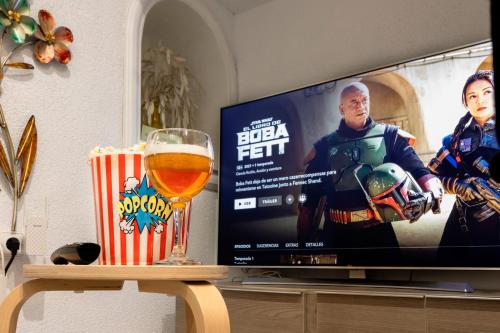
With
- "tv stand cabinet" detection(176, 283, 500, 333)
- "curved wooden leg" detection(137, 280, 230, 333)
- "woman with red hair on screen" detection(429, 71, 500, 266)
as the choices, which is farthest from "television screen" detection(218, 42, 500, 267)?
Result: "curved wooden leg" detection(137, 280, 230, 333)

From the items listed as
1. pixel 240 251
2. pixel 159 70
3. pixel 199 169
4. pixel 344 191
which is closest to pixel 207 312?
pixel 199 169

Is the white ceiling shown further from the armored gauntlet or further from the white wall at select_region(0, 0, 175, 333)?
the armored gauntlet

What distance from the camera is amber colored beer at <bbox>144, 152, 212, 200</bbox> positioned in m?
0.78

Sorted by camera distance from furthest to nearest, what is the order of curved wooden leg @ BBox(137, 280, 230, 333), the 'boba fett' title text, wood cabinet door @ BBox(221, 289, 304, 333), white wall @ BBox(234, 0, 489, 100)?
the 'boba fett' title text → white wall @ BBox(234, 0, 489, 100) → wood cabinet door @ BBox(221, 289, 304, 333) → curved wooden leg @ BBox(137, 280, 230, 333)

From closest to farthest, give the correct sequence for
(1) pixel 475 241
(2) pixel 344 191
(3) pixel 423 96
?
1. (1) pixel 475 241
2. (3) pixel 423 96
3. (2) pixel 344 191

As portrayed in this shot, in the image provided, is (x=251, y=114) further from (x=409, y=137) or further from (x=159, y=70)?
(x=409, y=137)

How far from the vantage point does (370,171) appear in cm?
221

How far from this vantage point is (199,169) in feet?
2.66

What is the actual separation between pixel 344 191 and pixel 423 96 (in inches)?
21.2

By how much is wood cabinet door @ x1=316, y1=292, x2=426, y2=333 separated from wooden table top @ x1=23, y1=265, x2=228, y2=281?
4.15 ft

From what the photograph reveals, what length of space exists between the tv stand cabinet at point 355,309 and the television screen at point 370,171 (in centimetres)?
23

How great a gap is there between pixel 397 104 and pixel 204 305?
173 centimetres

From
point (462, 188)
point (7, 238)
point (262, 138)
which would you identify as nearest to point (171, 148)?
point (7, 238)

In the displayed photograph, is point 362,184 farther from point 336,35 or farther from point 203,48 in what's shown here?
point 203,48
